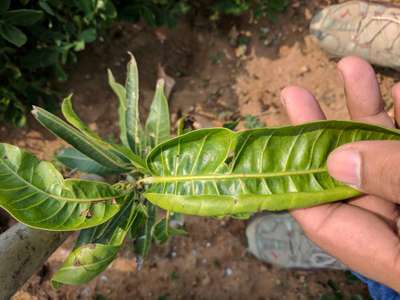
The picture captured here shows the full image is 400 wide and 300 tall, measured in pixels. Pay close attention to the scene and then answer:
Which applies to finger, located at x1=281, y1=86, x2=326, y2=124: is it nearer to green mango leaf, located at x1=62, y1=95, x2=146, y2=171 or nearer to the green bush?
green mango leaf, located at x1=62, y1=95, x2=146, y2=171

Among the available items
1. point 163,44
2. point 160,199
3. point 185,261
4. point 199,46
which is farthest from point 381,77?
point 160,199

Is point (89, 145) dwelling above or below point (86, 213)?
above

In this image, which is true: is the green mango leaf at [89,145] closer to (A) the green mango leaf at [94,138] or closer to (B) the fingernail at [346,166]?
(A) the green mango leaf at [94,138]

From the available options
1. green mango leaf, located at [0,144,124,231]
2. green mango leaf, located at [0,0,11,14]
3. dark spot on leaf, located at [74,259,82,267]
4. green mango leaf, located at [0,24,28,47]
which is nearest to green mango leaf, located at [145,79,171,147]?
green mango leaf, located at [0,144,124,231]

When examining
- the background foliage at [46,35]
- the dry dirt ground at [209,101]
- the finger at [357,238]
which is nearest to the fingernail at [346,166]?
the finger at [357,238]

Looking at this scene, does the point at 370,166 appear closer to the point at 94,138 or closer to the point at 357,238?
the point at 357,238

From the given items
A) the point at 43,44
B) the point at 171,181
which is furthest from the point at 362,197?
the point at 43,44
